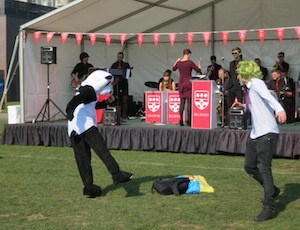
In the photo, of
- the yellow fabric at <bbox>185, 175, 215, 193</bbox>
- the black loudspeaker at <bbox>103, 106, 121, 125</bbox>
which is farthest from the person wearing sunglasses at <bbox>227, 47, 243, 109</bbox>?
the yellow fabric at <bbox>185, 175, 215, 193</bbox>

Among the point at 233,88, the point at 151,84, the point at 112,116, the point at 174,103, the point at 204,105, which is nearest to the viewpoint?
the point at 204,105

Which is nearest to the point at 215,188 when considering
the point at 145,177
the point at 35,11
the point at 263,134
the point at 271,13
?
the point at 145,177

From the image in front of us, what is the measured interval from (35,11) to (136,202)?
3760cm

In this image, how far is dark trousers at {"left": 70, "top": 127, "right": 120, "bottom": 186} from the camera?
260 inches

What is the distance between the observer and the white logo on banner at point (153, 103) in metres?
13.2

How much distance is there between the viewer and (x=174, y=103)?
13172 mm

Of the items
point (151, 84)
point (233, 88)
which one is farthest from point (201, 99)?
point (151, 84)

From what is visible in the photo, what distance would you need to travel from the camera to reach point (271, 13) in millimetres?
15406

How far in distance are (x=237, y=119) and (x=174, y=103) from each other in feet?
8.73

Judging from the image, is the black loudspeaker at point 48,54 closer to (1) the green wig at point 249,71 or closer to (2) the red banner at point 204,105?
(2) the red banner at point 204,105

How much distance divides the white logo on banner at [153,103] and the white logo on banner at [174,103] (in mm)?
302

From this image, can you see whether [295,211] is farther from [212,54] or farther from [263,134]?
[212,54]

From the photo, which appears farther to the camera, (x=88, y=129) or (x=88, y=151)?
(x=88, y=151)

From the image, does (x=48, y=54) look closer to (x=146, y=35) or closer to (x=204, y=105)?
(x=146, y=35)
